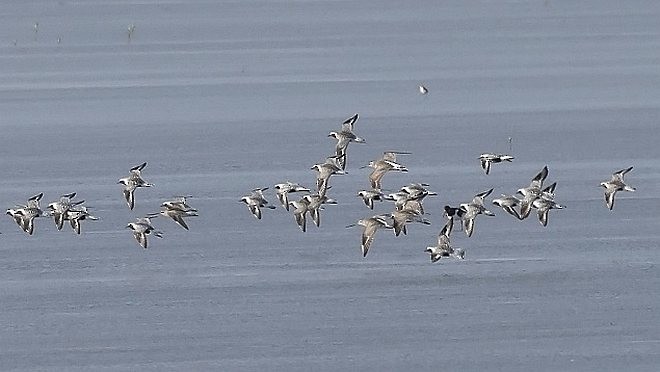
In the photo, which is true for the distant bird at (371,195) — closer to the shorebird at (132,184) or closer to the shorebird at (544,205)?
the shorebird at (544,205)

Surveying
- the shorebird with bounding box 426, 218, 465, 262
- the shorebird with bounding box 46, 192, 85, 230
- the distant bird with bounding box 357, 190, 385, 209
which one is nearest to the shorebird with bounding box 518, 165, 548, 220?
the shorebird with bounding box 426, 218, 465, 262

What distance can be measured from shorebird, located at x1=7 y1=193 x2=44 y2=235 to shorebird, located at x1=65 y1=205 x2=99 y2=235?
0.21 meters

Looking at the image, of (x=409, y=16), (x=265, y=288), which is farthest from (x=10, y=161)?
Result: (x=409, y=16)

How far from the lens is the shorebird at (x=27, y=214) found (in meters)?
11.8

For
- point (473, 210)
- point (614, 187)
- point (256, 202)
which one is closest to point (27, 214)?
point (256, 202)

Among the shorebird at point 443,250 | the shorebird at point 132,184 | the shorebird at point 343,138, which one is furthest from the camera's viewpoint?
the shorebird at point 343,138

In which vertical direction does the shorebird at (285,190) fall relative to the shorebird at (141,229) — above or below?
above

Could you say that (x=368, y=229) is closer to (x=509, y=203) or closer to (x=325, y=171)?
(x=325, y=171)

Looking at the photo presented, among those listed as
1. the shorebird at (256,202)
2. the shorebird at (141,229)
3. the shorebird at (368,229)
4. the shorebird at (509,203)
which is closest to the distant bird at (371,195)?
the shorebird at (368,229)

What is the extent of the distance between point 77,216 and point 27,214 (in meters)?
0.39

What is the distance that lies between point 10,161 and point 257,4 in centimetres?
1435

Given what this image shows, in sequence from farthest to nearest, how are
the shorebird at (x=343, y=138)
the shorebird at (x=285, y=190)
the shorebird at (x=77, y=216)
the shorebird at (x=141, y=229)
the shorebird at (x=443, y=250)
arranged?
the shorebird at (x=343, y=138) < the shorebird at (x=285, y=190) < the shorebird at (x=77, y=216) < the shorebird at (x=141, y=229) < the shorebird at (x=443, y=250)

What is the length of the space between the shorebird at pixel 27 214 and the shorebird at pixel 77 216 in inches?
8.3

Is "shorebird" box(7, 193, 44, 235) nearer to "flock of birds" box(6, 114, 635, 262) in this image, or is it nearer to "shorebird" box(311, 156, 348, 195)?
"flock of birds" box(6, 114, 635, 262)
